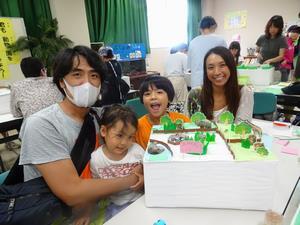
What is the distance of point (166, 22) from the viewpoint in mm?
6848

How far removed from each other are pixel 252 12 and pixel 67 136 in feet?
24.7

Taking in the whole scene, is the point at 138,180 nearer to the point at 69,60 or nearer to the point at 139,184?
the point at 139,184

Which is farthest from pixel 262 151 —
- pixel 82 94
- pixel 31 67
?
pixel 31 67

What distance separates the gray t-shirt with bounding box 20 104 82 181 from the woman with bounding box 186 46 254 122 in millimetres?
896

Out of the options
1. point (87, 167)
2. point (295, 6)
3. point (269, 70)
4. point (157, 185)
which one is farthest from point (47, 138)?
point (295, 6)

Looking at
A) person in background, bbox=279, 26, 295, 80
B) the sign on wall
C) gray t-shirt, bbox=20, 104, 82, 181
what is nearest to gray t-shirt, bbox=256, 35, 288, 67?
person in background, bbox=279, 26, 295, 80

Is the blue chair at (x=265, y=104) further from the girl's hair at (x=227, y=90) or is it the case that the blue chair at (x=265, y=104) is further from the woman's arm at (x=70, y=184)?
the woman's arm at (x=70, y=184)

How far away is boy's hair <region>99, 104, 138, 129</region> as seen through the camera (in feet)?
3.51

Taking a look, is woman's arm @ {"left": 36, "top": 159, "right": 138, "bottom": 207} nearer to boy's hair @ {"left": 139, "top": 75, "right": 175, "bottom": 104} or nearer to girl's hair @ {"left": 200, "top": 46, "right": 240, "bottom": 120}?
boy's hair @ {"left": 139, "top": 75, "right": 175, "bottom": 104}

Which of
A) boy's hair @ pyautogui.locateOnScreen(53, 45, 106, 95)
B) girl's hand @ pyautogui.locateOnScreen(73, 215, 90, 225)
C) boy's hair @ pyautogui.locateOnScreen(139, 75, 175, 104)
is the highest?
boy's hair @ pyautogui.locateOnScreen(53, 45, 106, 95)

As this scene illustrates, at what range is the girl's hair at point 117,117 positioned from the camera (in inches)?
42.1

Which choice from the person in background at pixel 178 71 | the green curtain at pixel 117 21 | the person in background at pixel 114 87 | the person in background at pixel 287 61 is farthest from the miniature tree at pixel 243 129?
the green curtain at pixel 117 21

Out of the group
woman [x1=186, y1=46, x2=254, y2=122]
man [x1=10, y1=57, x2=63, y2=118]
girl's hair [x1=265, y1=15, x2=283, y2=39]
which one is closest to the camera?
woman [x1=186, y1=46, x2=254, y2=122]

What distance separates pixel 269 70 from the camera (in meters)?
2.74
